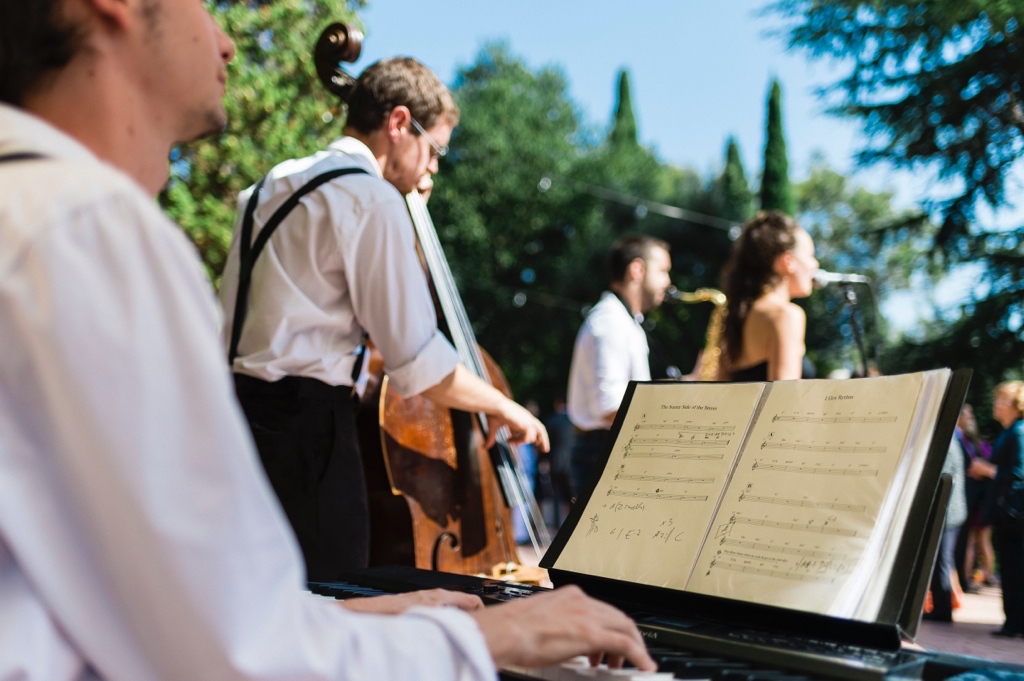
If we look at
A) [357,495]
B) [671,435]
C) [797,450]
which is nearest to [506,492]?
[357,495]

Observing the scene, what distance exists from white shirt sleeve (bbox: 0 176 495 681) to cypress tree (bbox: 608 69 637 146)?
105 ft

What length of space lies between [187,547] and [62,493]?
0.42ft

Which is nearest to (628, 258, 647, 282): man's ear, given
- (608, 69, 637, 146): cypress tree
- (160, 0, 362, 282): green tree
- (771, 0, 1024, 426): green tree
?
(160, 0, 362, 282): green tree

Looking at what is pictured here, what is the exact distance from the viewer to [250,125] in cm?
1113

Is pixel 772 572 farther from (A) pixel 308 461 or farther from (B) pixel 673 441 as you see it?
(A) pixel 308 461

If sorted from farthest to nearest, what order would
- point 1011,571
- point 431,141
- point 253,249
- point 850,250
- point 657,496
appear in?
point 850,250 → point 1011,571 → point 431,141 → point 253,249 → point 657,496

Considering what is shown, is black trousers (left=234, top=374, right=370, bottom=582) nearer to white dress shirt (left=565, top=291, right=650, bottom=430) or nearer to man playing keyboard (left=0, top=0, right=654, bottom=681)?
man playing keyboard (left=0, top=0, right=654, bottom=681)

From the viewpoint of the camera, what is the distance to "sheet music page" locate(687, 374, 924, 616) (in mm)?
1229

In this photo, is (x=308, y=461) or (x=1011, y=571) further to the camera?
(x=1011, y=571)

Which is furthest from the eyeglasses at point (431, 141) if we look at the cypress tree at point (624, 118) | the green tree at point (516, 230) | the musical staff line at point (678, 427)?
the cypress tree at point (624, 118)

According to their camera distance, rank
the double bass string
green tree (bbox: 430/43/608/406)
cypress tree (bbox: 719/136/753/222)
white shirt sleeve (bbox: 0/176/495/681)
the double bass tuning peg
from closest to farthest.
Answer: white shirt sleeve (bbox: 0/176/495/681) → the double bass string → the double bass tuning peg → cypress tree (bbox: 719/136/753/222) → green tree (bbox: 430/43/608/406)

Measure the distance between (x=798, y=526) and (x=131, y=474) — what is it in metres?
0.93

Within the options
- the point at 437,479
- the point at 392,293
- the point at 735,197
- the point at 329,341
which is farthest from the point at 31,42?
the point at 735,197

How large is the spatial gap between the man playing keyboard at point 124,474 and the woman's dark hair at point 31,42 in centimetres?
11
